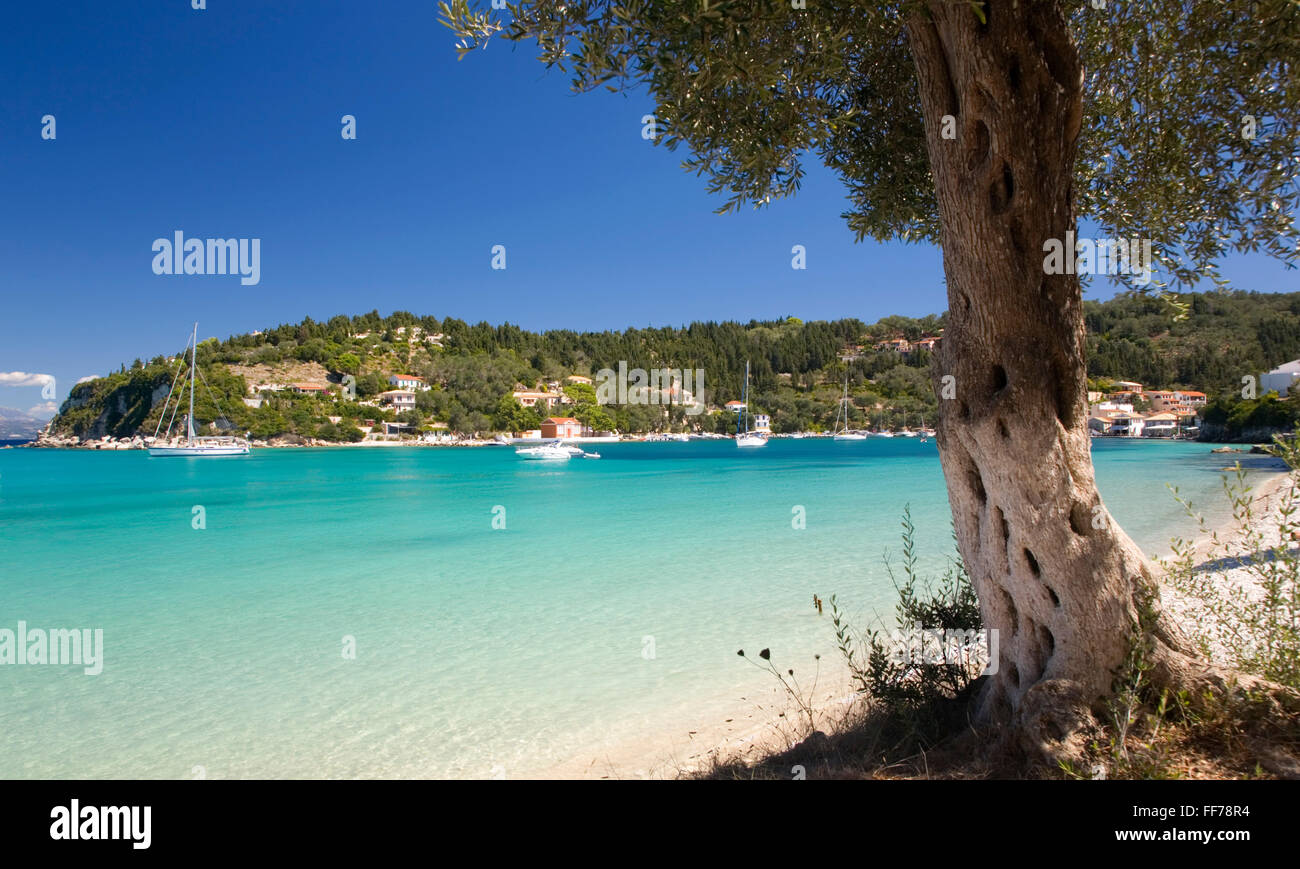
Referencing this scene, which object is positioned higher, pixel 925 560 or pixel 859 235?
pixel 859 235

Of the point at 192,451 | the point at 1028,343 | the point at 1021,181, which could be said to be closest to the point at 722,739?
the point at 1028,343

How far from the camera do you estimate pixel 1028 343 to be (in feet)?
9.69

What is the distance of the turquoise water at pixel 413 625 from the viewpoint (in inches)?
244

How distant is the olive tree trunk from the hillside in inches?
4260

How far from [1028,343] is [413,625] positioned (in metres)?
9.86

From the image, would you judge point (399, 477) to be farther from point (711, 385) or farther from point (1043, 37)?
point (711, 385)

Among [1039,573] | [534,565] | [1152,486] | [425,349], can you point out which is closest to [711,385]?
[425,349]

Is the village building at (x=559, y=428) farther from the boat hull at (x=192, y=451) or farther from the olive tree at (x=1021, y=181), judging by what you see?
the olive tree at (x=1021, y=181)

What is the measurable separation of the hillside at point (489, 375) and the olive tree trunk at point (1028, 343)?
108208mm

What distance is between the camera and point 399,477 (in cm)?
5062

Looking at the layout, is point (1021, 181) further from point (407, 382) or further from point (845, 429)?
point (407, 382)

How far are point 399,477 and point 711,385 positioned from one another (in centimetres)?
11189
